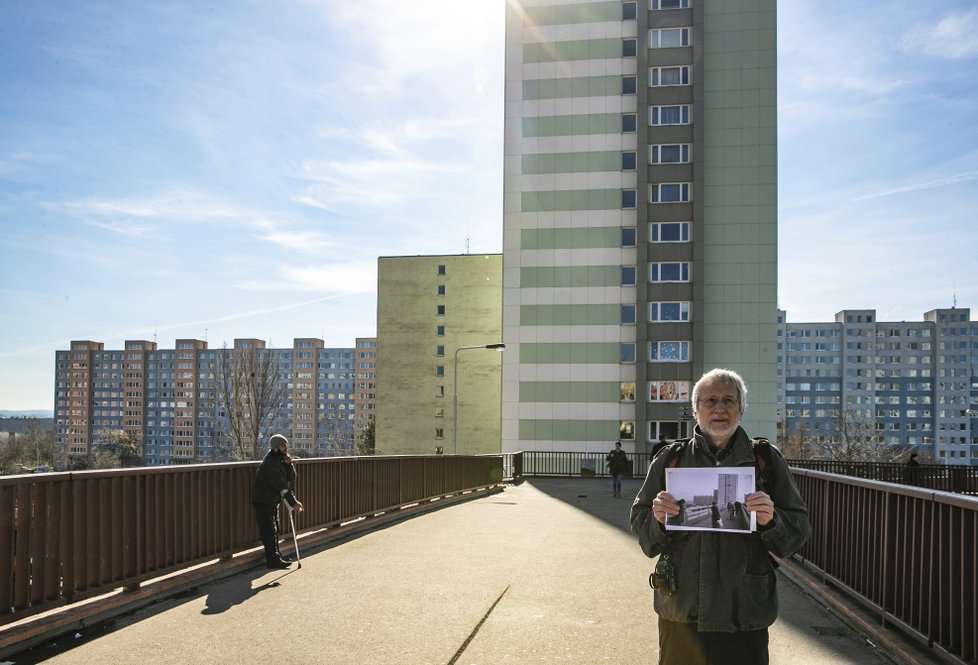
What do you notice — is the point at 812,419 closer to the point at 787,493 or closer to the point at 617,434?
the point at 617,434

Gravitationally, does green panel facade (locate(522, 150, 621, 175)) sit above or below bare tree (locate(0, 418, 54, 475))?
above

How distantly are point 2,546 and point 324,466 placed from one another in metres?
6.65

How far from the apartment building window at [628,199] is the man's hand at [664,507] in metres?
49.2

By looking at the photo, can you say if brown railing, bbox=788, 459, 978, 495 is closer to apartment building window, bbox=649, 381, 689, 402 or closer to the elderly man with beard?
the elderly man with beard

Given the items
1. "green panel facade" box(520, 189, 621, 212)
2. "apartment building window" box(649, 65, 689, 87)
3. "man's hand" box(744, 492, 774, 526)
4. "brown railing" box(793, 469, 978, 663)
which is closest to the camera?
"man's hand" box(744, 492, 774, 526)

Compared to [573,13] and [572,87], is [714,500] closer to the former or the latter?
[572,87]

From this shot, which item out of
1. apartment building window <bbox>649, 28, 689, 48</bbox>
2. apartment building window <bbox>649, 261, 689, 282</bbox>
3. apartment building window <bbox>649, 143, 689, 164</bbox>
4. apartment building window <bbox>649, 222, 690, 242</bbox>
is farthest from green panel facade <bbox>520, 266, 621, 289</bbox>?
apartment building window <bbox>649, 28, 689, 48</bbox>

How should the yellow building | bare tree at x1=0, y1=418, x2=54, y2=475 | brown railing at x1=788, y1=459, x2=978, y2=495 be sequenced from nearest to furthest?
brown railing at x1=788, y1=459, x2=978, y2=495, the yellow building, bare tree at x1=0, y1=418, x2=54, y2=475

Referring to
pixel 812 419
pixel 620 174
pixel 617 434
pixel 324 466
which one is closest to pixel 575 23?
pixel 620 174

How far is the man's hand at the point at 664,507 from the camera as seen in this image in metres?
3.38

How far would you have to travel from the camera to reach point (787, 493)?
3504mm

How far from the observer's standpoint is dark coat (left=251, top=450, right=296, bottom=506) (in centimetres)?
976

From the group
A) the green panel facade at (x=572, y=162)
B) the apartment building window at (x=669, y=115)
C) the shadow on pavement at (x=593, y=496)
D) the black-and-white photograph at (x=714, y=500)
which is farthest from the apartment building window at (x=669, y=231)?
the black-and-white photograph at (x=714, y=500)

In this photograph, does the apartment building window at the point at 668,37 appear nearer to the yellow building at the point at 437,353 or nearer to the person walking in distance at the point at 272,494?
the yellow building at the point at 437,353
